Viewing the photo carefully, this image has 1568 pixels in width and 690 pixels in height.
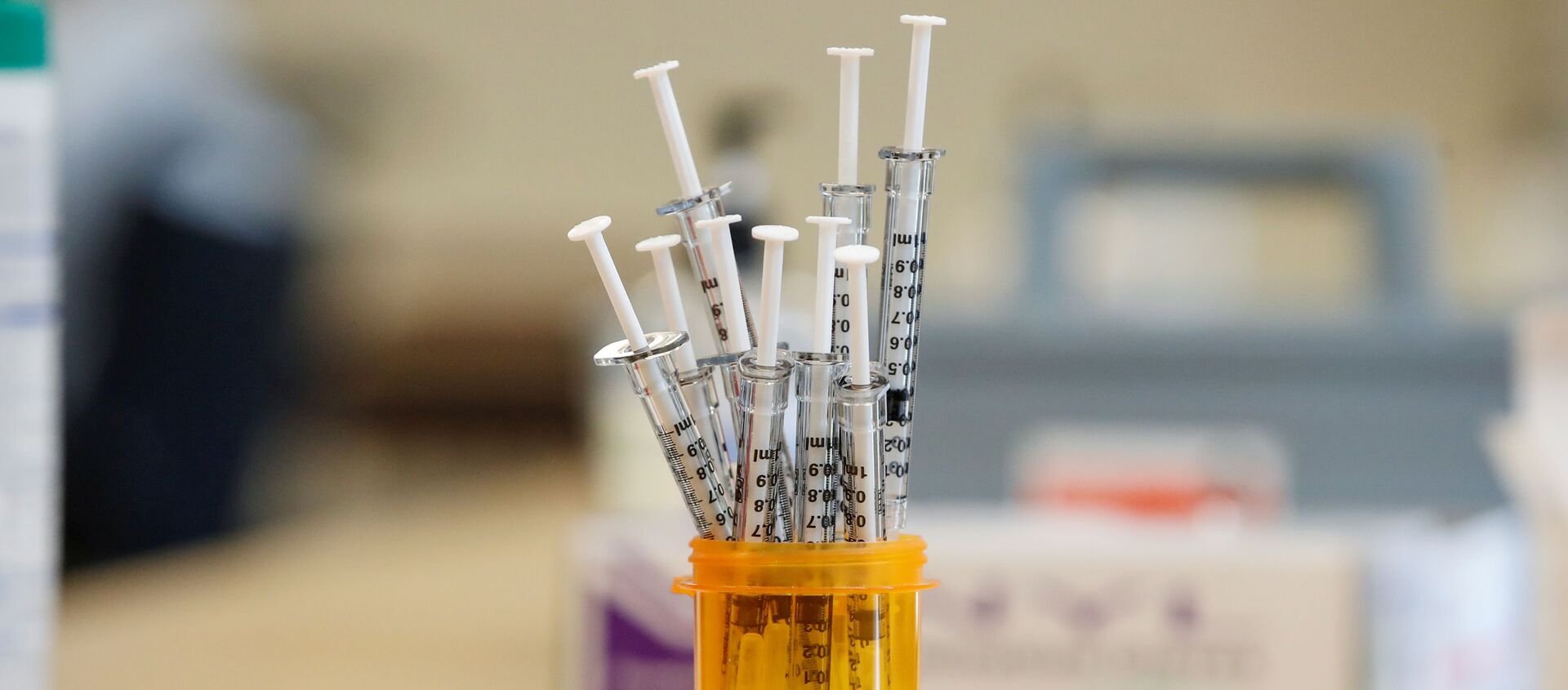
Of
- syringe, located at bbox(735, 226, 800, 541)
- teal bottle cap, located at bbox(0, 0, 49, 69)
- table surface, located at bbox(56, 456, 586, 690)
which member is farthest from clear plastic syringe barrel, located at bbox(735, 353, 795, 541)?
table surface, located at bbox(56, 456, 586, 690)

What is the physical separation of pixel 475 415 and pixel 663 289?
80.3 inches

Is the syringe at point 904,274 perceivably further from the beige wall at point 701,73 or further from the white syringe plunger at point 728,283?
the beige wall at point 701,73

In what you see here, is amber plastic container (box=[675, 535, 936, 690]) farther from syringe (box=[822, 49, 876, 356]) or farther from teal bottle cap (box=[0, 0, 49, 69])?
teal bottle cap (box=[0, 0, 49, 69])

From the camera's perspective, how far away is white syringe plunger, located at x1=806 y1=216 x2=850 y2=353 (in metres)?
0.16

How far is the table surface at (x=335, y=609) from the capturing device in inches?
21.7

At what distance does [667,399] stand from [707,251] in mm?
21

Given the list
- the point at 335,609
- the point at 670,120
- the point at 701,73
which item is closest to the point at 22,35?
the point at 670,120

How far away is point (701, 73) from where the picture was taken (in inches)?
69.7

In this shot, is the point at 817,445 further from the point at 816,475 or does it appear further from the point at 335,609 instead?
the point at 335,609

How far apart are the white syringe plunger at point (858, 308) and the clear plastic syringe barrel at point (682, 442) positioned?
22mm

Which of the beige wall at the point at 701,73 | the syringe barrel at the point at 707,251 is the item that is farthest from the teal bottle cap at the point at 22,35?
the beige wall at the point at 701,73

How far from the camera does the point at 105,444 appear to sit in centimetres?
100

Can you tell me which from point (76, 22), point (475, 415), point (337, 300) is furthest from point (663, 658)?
point (475, 415)

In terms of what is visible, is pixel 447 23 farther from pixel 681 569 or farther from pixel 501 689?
pixel 681 569
